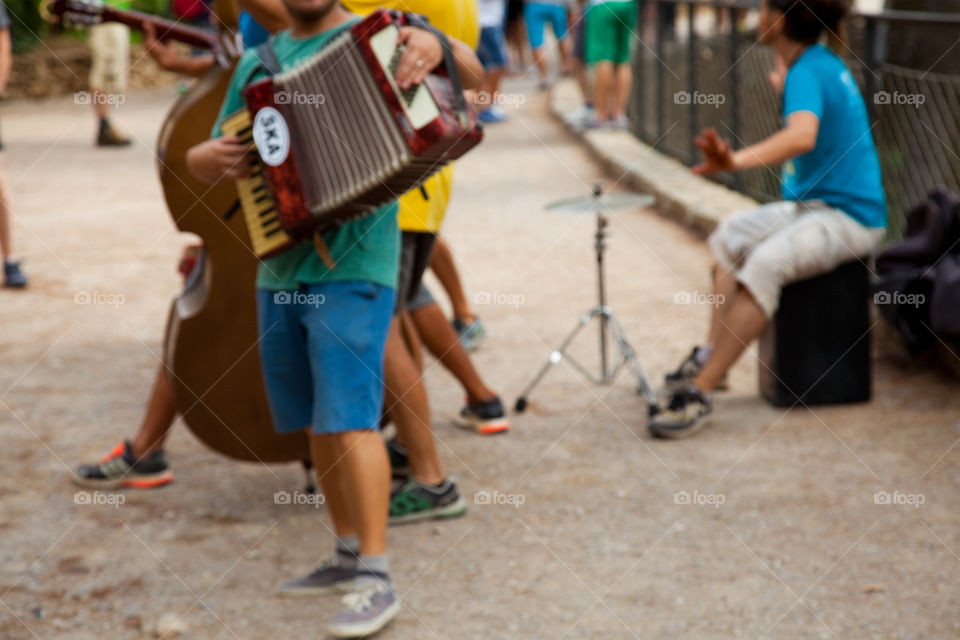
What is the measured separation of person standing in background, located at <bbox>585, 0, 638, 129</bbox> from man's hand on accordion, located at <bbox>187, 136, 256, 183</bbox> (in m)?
8.34

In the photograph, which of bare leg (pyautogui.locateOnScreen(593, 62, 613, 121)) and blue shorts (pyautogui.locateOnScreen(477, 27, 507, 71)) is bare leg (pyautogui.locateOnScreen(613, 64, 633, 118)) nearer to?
bare leg (pyautogui.locateOnScreen(593, 62, 613, 121))

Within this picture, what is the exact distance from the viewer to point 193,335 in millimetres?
3811

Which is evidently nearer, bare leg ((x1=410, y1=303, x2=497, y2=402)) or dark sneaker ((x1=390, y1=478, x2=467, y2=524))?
dark sneaker ((x1=390, y1=478, x2=467, y2=524))

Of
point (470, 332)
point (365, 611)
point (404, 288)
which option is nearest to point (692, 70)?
point (470, 332)

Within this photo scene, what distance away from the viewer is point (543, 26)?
16234 millimetres

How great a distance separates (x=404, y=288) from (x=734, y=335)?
4.47ft

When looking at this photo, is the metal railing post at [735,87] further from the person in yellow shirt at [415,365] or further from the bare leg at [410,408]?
the bare leg at [410,408]

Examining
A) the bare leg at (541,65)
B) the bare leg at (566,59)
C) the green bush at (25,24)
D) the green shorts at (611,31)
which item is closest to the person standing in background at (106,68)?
the green shorts at (611,31)

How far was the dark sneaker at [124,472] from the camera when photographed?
4.29 metres

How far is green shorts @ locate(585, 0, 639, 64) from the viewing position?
11.2 metres

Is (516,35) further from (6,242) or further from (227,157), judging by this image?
(227,157)

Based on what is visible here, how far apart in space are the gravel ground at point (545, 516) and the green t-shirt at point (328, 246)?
2.84 ft

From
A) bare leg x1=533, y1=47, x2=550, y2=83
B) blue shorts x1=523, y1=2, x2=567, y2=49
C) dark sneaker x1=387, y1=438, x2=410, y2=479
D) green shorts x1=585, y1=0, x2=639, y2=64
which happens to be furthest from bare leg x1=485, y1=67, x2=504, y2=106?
dark sneaker x1=387, y1=438, x2=410, y2=479

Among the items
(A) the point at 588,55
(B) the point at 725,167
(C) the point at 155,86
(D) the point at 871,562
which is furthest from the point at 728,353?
(C) the point at 155,86
